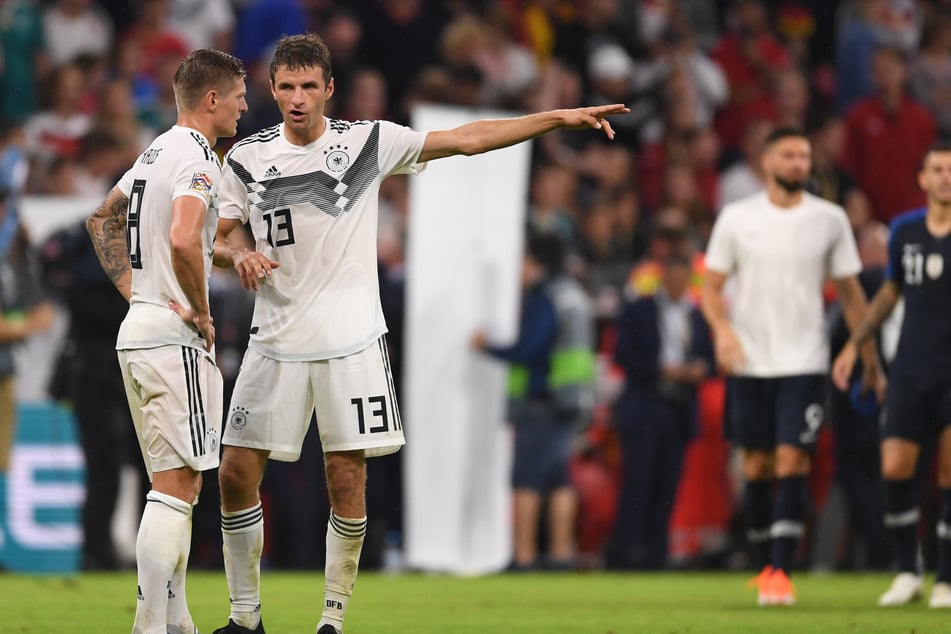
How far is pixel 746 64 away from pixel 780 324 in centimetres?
890

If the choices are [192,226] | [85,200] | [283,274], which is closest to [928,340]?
[283,274]

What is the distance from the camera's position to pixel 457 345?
13.6 metres

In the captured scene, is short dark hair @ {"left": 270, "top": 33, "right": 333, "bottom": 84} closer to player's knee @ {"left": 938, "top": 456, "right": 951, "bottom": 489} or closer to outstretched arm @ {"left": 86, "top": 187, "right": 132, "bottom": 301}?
outstretched arm @ {"left": 86, "top": 187, "right": 132, "bottom": 301}

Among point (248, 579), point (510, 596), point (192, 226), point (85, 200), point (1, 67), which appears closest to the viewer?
point (192, 226)

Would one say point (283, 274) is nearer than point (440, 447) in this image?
Yes

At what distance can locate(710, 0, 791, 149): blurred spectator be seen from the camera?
59.7 feet

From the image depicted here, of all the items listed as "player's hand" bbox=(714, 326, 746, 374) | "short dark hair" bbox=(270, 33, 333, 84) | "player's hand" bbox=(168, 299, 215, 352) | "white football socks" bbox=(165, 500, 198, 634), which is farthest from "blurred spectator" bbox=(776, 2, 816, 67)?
"white football socks" bbox=(165, 500, 198, 634)

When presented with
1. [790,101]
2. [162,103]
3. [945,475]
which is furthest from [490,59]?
[945,475]

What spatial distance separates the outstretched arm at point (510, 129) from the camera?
7.27 m

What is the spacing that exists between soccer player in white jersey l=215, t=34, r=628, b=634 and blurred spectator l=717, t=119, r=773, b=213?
32.0 ft

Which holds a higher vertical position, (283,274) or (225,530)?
(283,274)

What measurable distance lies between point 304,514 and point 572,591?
2938 millimetres

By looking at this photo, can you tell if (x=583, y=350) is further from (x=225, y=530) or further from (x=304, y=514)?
(x=225, y=530)

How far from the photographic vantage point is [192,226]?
673 centimetres
